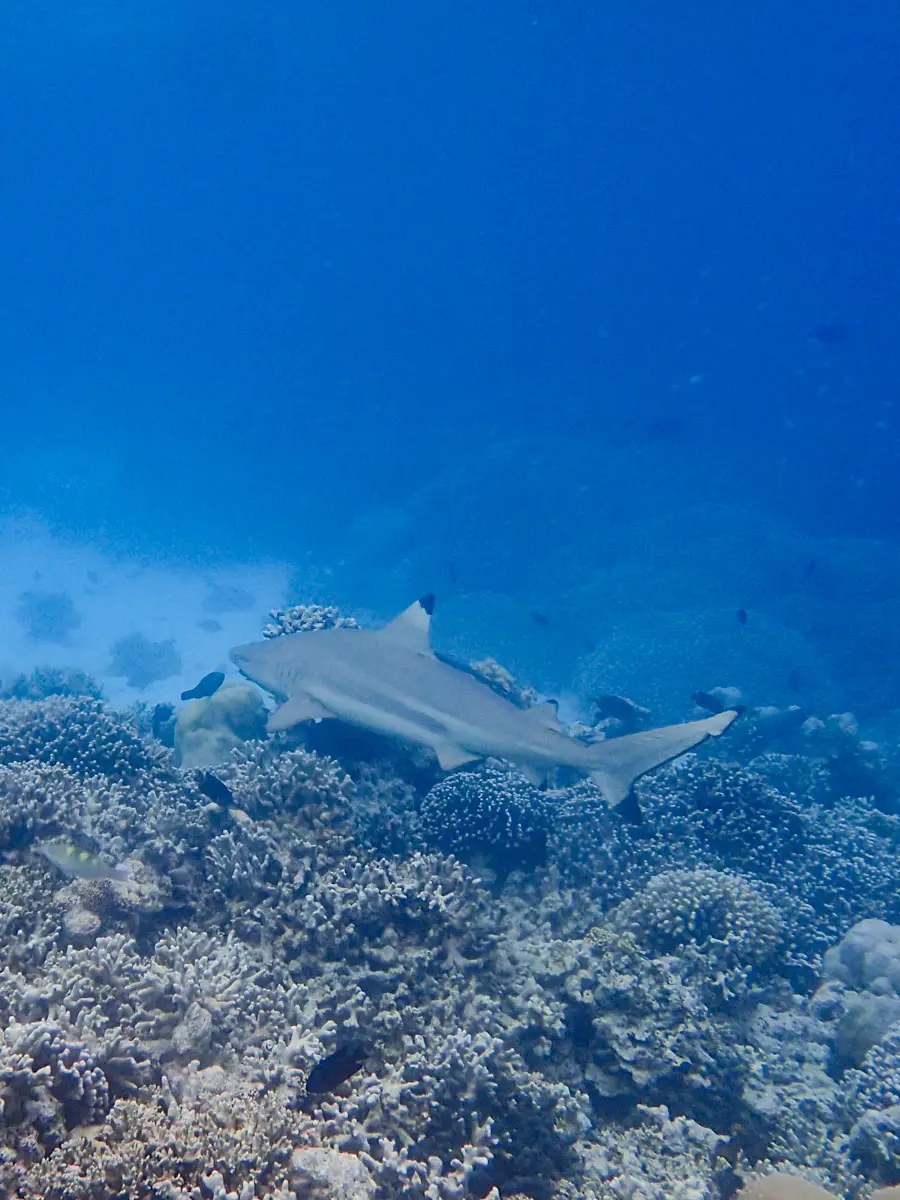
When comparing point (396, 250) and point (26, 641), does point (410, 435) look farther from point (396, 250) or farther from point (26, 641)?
point (396, 250)

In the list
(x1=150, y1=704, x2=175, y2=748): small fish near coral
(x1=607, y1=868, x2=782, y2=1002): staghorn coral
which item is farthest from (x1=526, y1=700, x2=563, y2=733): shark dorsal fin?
(x1=150, y1=704, x2=175, y2=748): small fish near coral

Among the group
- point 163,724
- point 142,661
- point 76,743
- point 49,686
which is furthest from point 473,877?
point 142,661

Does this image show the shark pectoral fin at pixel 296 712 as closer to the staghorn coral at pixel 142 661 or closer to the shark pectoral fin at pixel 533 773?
the shark pectoral fin at pixel 533 773

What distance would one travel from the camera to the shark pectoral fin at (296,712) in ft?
24.6

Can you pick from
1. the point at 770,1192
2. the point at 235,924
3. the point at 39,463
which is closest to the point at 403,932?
the point at 235,924

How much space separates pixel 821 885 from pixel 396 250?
12926cm

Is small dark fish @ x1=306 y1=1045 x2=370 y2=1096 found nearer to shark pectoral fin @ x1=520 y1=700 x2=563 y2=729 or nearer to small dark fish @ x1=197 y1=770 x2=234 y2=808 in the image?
small dark fish @ x1=197 y1=770 x2=234 y2=808

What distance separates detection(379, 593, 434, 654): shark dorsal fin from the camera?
8141mm

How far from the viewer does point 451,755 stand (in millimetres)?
7297

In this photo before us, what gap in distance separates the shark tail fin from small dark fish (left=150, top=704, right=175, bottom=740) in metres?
9.06

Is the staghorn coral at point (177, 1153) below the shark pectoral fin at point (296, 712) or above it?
below

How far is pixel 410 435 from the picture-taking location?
71.5 meters

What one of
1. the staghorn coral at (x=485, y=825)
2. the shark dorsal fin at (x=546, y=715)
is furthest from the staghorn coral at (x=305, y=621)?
the shark dorsal fin at (x=546, y=715)

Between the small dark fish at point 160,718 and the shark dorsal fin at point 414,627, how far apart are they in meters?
6.72
